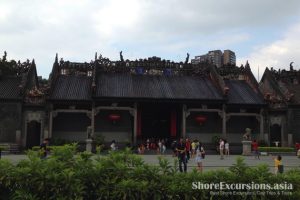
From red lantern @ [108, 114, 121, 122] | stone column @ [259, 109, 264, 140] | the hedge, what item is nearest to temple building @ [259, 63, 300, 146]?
stone column @ [259, 109, 264, 140]

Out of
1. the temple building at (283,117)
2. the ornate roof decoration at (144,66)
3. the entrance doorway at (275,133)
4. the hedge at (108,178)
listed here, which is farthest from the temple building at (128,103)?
the hedge at (108,178)

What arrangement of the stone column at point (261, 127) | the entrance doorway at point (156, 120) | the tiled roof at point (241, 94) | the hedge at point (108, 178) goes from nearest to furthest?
the hedge at point (108, 178), the stone column at point (261, 127), the tiled roof at point (241, 94), the entrance doorway at point (156, 120)

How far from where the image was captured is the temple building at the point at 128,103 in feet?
108

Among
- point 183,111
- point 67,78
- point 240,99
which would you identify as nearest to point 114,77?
point 67,78

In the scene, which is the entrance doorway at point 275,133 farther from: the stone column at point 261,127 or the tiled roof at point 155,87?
the tiled roof at point 155,87

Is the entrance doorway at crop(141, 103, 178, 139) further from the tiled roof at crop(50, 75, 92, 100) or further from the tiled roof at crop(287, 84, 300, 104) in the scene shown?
the tiled roof at crop(287, 84, 300, 104)

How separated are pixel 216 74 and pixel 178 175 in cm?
3082

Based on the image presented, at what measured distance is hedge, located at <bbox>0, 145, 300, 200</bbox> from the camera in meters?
6.55

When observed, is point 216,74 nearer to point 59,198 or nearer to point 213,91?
point 213,91

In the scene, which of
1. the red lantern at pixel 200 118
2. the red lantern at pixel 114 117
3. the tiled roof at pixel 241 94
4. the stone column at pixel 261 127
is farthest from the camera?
the tiled roof at pixel 241 94

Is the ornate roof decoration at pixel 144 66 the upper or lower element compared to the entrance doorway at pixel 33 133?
upper

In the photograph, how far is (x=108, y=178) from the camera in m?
6.78

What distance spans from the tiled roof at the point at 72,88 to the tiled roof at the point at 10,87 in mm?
3228

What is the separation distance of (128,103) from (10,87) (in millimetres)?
10803
